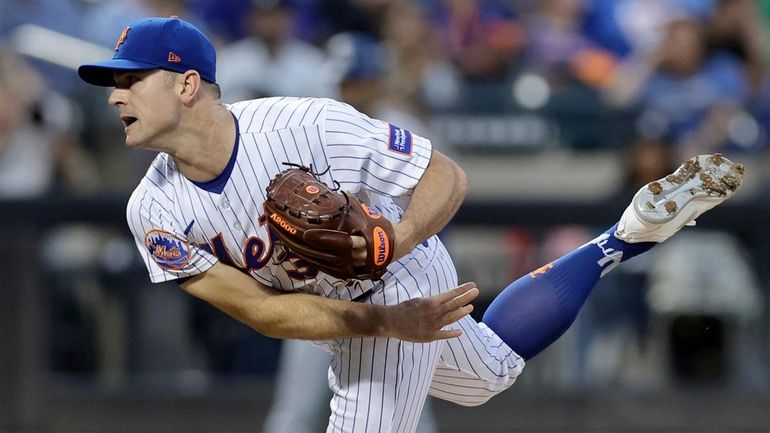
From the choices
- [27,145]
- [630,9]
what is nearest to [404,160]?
[27,145]

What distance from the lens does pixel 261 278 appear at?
3.62 metres

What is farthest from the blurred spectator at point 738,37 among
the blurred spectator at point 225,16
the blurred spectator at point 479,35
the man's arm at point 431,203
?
the man's arm at point 431,203

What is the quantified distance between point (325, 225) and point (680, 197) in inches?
53.7

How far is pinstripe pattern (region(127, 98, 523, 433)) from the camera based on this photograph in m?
3.49

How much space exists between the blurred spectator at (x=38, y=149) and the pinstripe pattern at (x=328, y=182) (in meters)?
3.18

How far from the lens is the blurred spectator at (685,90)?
691cm

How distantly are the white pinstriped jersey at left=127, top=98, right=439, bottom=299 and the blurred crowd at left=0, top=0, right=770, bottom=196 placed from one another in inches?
104

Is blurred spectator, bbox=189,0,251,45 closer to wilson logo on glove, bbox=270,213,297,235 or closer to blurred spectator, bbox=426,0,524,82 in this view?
blurred spectator, bbox=426,0,524,82

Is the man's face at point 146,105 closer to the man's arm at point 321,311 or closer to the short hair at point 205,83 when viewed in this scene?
the short hair at point 205,83

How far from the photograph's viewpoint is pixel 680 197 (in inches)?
157

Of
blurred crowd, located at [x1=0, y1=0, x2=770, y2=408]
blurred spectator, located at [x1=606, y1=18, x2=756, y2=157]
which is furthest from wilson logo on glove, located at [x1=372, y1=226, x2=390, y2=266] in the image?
blurred spectator, located at [x1=606, y1=18, x2=756, y2=157]

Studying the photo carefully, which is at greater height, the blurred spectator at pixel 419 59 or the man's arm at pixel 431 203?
the man's arm at pixel 431 203

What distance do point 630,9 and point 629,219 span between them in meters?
4.50

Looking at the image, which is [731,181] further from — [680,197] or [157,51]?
[157,51]
